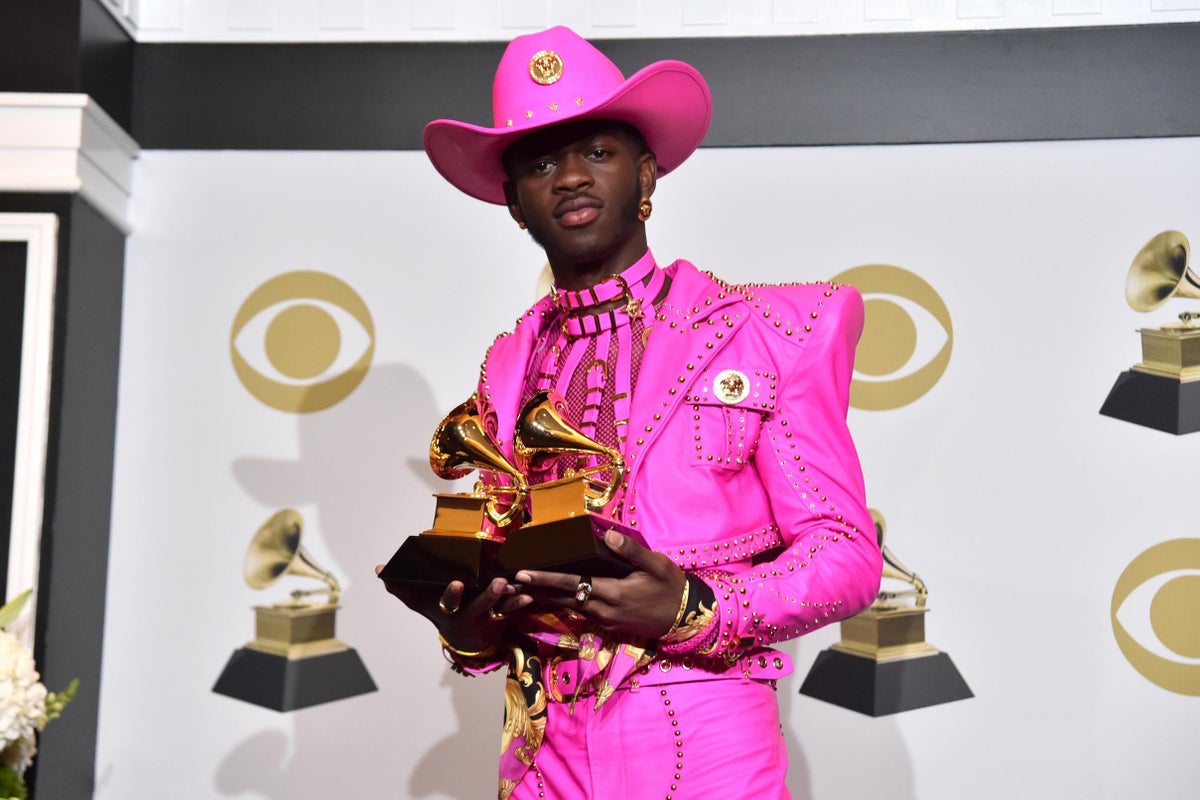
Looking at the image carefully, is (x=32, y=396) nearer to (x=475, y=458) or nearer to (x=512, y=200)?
(x=512, y=200)

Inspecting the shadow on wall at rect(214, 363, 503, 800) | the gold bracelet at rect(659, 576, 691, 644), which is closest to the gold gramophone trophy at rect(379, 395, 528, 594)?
the gold bracelet at rect(659, 576, 691, 644)

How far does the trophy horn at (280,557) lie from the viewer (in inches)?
143

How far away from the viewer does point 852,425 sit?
3574 mm

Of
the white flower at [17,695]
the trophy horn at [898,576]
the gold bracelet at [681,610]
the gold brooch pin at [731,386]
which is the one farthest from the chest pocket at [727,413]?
the trophy horn at [898,576]

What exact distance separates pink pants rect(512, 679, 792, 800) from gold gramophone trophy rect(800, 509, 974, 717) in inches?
53.6

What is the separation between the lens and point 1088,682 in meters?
3.39

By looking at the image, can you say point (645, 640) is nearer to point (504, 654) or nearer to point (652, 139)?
point (504, 654)

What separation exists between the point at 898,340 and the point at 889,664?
818 millimetres

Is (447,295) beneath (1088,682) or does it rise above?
above

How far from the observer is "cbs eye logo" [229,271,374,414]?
147 inches

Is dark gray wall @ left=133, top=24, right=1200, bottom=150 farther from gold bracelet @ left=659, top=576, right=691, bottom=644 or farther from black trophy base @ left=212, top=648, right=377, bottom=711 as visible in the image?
gold bracelet @ left=659, top=576, right=691, bottom=644

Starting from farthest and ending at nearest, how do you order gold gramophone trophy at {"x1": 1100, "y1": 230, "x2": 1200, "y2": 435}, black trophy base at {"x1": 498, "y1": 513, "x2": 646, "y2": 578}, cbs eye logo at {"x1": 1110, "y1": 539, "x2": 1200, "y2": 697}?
1. gold gramophone trophy at {"x1": 1100, "y1": 230, "x2": 1200, "y2": 435}
2. cbs eye logo at {"x1": 1110, "y1": 539, "x2": 1200, "y2": 697}
3. black trophy base at {"x1": 498, "y1": 513, "x2": 646, "y2": 578}

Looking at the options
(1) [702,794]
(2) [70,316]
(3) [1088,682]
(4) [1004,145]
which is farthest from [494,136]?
(3) [1088,682]

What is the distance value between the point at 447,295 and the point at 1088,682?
189cm
